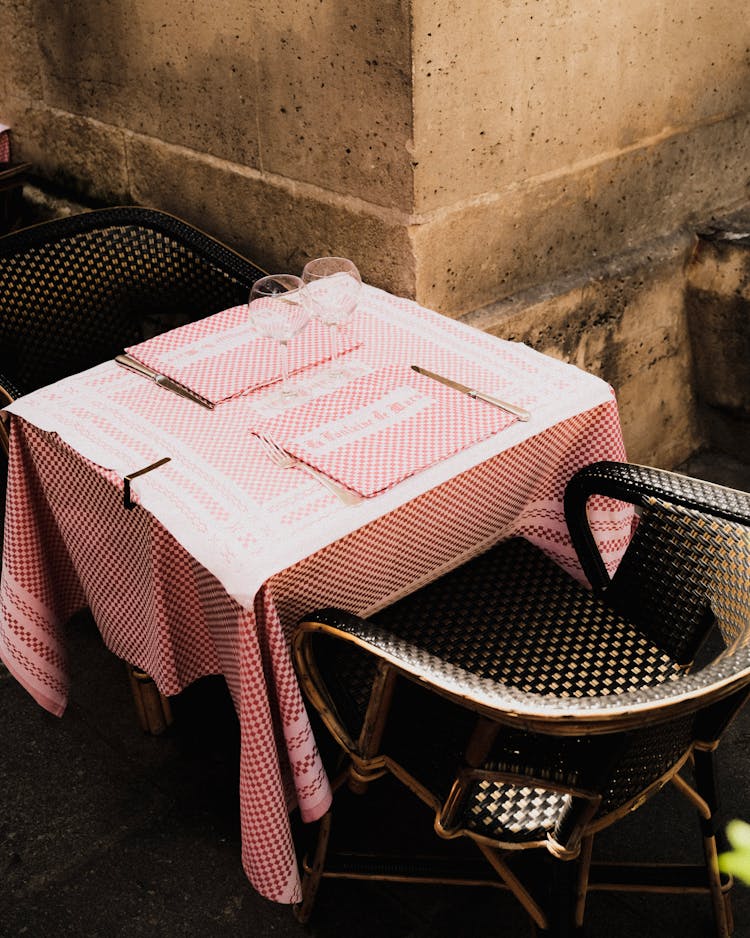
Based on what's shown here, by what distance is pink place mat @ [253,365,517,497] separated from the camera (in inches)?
71.1

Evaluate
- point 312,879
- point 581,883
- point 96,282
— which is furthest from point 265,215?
point 581,883

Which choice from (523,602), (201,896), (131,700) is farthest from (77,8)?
(201,896)

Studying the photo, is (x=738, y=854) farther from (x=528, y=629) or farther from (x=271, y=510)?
(x=271, y=510)

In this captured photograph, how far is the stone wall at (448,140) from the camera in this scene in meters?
2.54

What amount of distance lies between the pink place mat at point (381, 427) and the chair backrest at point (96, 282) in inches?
34.9

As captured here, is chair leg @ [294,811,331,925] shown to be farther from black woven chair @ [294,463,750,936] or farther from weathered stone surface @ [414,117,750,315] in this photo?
weathered stone surface @ [414,117,750,315]

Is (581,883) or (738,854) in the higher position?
(581,883)

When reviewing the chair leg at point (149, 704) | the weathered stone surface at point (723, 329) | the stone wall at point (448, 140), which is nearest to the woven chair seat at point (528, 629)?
the chair leg at point (149, 704)

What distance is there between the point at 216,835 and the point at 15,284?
1.55 m

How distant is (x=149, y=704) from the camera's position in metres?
2.44

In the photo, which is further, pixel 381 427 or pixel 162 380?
pixel 162 380

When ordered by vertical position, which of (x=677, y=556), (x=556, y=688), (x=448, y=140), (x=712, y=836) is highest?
(x=448, y=140)

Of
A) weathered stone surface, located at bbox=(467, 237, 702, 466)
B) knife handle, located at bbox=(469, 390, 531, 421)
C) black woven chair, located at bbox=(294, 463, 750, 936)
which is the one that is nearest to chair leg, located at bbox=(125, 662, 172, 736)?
black woven chair, located at bbox=(294, 463, 750, 936)

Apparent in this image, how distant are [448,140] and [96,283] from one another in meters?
1.08
